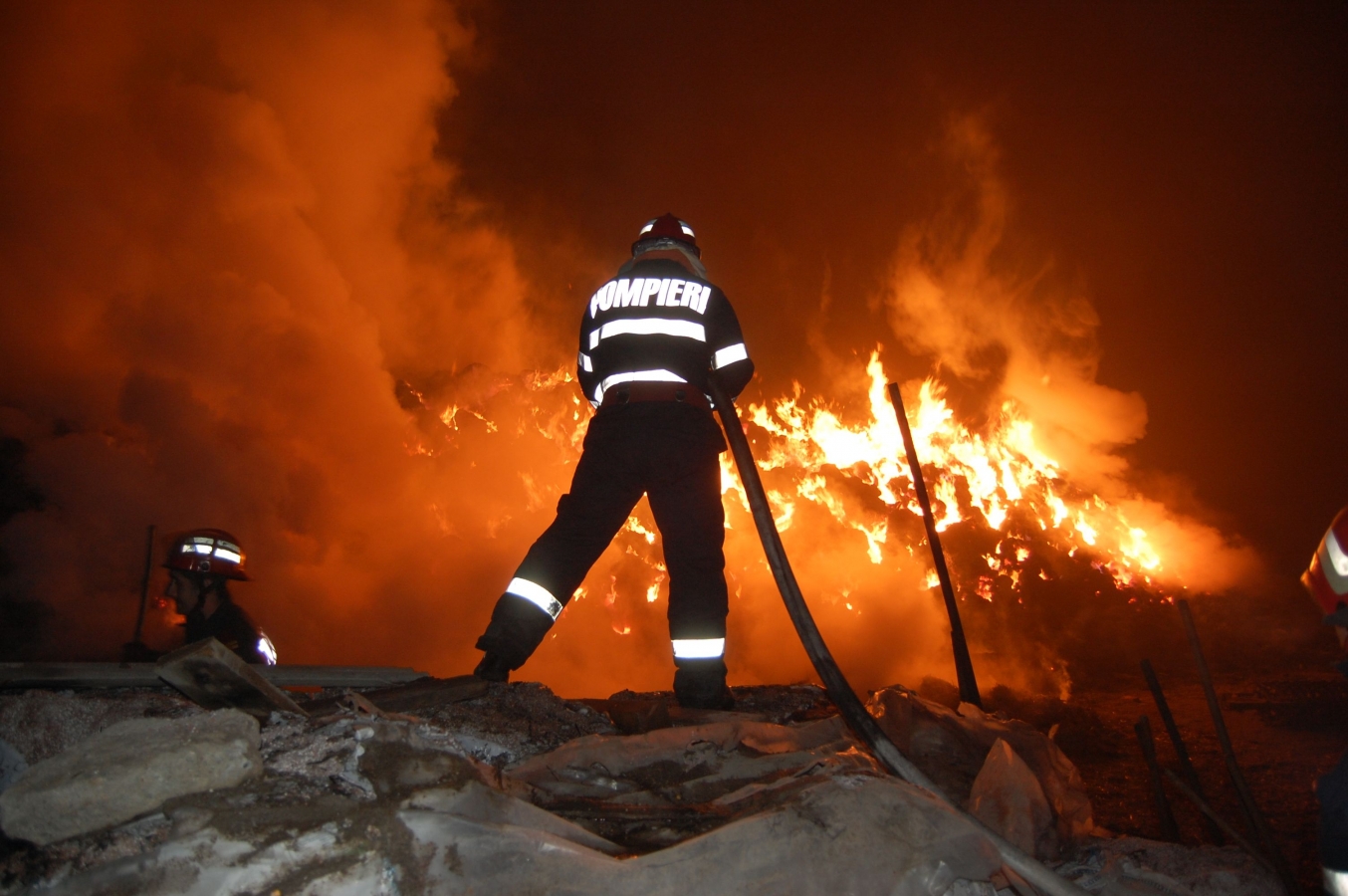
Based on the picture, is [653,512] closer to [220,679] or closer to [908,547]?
[220,679]

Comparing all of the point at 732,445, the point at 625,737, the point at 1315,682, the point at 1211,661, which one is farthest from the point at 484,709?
the point at 1211,661

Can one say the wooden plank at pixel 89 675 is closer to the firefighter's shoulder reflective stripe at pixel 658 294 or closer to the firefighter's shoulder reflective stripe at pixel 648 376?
the firefighter's shoulder reflective stripe at pixel 648 376

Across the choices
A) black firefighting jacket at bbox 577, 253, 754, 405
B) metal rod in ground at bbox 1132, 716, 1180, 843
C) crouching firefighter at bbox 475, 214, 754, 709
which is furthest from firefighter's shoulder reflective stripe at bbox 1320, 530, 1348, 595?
metal rod in ground at bbox 1132, 716, 1180, 843

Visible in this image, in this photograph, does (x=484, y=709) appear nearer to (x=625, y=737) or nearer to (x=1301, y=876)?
(x=625, y=737)

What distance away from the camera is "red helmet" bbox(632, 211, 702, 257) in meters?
3.24

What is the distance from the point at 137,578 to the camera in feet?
32.4

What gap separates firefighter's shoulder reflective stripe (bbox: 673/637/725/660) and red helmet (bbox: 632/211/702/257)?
1.86 meters

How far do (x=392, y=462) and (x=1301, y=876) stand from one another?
46.5ft

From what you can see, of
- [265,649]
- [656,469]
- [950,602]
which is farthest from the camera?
[265,649]

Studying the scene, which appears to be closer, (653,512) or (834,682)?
(834,682)

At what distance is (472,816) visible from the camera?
1129 millimetres

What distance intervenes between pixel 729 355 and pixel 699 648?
47.8 inches

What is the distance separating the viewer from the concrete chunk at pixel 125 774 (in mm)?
971

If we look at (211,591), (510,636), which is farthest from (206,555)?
(510,636)
